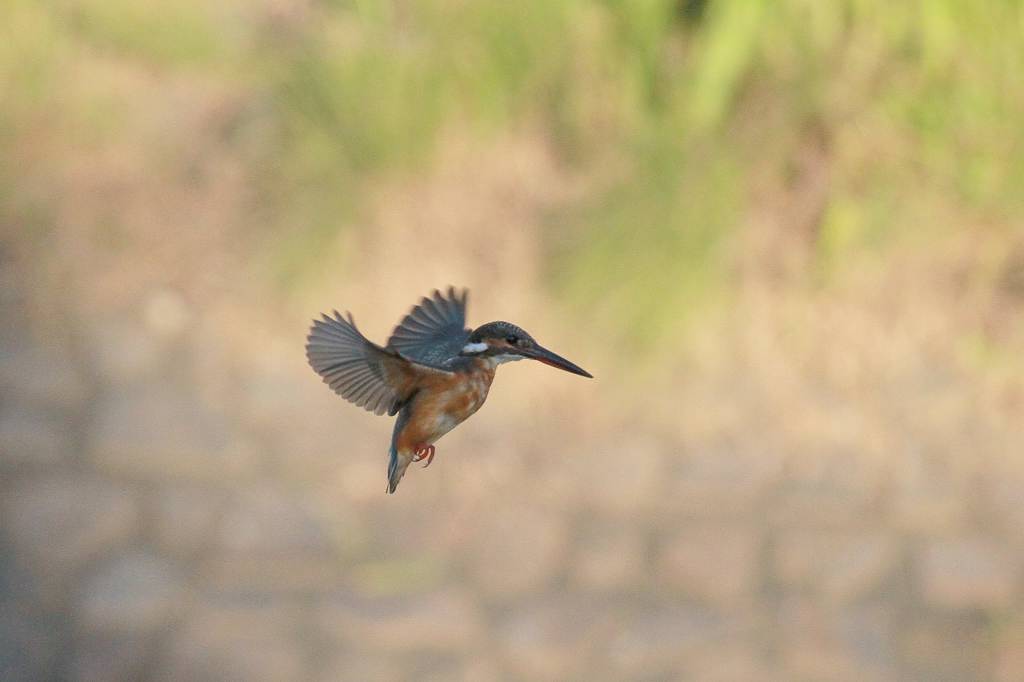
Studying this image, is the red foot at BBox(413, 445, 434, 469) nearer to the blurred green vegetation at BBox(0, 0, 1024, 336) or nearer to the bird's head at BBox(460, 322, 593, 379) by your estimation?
the bird's head at BBox(460, 322, 593, 379)

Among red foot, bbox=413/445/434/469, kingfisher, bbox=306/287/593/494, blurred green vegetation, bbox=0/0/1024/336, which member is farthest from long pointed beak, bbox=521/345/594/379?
blurred green vegetation, bbox=0/0/1024/336

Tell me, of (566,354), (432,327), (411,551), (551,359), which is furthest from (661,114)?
(551,359)

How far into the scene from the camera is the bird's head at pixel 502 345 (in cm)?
107

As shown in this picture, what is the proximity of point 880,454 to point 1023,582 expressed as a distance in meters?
0.44

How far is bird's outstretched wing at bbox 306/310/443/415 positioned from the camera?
1060 mm

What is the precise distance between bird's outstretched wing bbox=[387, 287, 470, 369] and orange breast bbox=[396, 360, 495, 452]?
0.28 feet

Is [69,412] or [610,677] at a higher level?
[69,412]

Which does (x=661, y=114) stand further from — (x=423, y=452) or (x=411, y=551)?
(x=423, y=452)

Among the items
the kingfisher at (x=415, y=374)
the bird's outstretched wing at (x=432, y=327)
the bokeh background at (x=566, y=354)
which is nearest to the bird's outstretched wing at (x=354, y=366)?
the kingfisher at (x=415, y=374)

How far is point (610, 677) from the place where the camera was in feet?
11.3

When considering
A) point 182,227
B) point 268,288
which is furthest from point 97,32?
point 268,288

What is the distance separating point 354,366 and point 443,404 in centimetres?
7

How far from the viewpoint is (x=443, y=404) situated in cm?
111

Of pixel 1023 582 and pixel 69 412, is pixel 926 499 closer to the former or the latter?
pixel 1023 582
